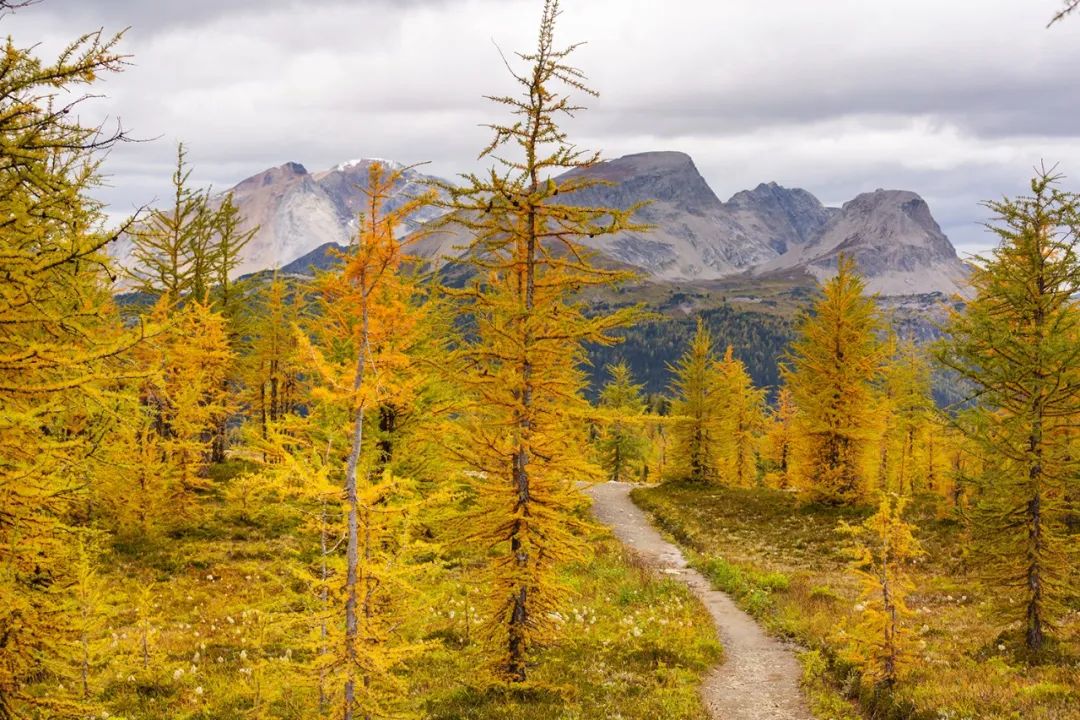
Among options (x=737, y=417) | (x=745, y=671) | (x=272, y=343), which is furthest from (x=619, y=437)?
(x=745, y=671)

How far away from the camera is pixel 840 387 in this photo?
1361 inches

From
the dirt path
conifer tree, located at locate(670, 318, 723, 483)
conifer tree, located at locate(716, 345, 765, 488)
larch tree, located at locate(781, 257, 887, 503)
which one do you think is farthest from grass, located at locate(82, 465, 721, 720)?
conifer tree, located at locate(716, 345, 765, 488)

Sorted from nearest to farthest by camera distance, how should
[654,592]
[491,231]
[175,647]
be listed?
[491,231] < [175,647] < [654,592]

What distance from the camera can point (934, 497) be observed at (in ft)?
128

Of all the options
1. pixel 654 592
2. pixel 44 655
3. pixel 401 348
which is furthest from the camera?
pixel 654 592

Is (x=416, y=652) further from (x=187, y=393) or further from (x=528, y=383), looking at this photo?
(x=187, y=393)

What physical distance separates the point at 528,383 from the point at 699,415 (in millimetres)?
37454

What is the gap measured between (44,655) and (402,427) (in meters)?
10.7

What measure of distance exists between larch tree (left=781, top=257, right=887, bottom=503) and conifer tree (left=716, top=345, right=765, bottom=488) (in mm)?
9427

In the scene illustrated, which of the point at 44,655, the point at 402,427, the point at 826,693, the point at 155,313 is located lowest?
the point at 826,693

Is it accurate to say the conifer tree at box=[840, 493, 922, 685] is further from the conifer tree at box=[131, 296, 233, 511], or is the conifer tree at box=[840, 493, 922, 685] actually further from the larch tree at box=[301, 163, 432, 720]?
the conifer tree at box=[131, 296, 233, 511]

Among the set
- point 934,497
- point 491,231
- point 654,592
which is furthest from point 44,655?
point 934,497

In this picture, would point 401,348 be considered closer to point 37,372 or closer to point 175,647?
point 175,647

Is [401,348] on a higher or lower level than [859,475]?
higher
